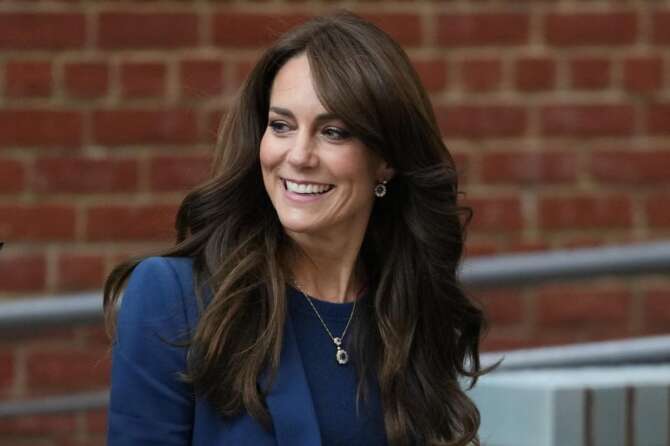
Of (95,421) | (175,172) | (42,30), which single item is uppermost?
Result: (42,30)

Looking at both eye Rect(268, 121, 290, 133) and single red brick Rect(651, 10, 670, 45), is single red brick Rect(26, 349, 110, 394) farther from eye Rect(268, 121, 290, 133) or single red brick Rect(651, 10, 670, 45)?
eye Rect(268, 121, 290, 133)

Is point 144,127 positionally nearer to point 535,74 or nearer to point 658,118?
point 535,74

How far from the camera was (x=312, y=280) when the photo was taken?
3.33m

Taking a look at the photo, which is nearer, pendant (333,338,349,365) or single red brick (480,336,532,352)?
pendant (333,338,349,365)

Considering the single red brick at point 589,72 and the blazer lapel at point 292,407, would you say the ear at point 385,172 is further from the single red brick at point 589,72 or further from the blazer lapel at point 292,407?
the single red brick at point 589,72

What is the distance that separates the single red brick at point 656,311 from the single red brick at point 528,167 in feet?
1.50

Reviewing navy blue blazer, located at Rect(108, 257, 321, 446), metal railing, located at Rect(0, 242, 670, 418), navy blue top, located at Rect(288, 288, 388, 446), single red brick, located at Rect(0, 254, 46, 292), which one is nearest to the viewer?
navy blue blazer, located at Rect(108, 257, 321, 446)

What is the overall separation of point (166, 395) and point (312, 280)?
399mm

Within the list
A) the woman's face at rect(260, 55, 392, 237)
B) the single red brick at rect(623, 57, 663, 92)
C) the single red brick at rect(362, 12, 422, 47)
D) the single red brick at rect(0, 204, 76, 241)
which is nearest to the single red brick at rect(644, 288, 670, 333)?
the single red brick at rect(623, 57, 663, 92)

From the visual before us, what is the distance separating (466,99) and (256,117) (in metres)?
2.47

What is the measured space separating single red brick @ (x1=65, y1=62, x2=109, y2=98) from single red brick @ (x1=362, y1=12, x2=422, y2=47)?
0.84 m

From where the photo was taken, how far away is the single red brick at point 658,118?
5777 mm

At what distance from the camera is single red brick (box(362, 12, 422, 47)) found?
18.6 ft


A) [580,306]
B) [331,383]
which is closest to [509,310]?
[580,306]
